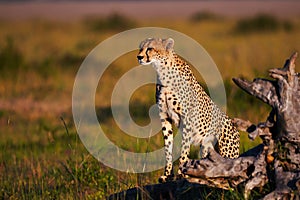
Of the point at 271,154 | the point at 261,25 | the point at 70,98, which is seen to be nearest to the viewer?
the point at 271,154

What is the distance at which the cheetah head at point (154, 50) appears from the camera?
470 cm

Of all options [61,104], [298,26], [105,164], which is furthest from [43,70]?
[298,26]

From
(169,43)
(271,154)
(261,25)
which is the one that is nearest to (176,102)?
(169,43)

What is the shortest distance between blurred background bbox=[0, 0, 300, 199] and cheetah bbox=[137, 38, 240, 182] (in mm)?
248

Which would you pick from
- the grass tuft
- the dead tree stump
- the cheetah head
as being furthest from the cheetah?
the grass tuft

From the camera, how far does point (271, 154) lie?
370 centimetres

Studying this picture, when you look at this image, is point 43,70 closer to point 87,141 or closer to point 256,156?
point 87,141

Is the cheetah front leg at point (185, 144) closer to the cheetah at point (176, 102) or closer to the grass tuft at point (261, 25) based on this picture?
the cheetah at point (176, 102)

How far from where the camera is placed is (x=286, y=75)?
354 cm

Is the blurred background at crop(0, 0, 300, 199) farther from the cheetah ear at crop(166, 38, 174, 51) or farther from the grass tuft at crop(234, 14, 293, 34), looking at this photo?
the cheetah ear at crop(166, 38, 174, 51)

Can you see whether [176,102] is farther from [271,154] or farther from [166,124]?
[271,154]

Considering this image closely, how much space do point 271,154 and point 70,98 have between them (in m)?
5.94

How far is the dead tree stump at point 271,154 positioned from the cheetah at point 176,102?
99cm

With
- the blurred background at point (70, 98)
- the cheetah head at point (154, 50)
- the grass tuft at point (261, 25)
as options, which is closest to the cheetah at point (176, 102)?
the cheetah head at point (154, 50)
